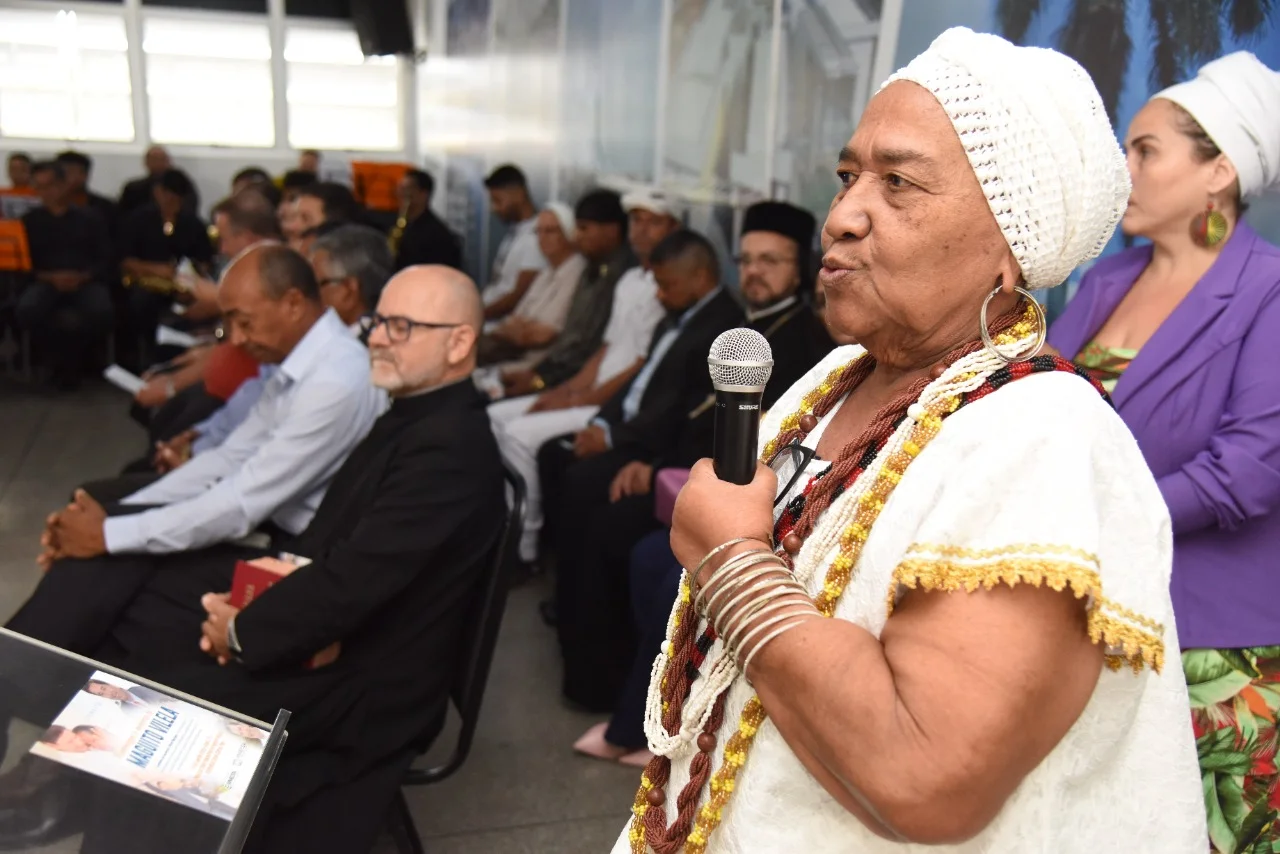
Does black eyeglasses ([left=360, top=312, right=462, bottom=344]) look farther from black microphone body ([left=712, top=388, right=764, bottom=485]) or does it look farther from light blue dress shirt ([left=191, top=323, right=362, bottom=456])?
black microphone body ([left=712, top=388, right=764, bottom=485])

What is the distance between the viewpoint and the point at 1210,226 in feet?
6.10

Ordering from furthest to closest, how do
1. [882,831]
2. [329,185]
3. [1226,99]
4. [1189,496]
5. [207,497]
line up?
[329,185] → [207,497] → [1226,99] → [1189,496] → [882,831]

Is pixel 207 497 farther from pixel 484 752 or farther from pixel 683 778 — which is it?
pixel 683 778

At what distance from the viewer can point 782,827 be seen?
3.02 ft

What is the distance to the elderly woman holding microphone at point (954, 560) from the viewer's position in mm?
761

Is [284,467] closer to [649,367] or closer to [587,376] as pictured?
[649,367]

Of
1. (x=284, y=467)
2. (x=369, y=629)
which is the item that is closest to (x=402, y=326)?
(x=284, y=467)

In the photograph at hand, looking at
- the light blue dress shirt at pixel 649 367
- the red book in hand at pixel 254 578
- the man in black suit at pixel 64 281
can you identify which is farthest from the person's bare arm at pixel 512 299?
the red book in hand at pixel 254 578

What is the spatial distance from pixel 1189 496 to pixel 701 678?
3.57 feet

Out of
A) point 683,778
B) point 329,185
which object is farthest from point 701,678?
point 329,185

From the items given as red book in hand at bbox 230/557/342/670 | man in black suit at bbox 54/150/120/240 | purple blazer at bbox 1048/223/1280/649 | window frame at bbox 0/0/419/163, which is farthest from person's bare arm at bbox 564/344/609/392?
window frame at bbox 0/0/419/163

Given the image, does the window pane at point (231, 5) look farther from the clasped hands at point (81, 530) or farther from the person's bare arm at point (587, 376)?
the clasped hands at point (81, 530)

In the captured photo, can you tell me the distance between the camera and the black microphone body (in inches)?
36.2

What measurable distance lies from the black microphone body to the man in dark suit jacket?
128 centimetres
